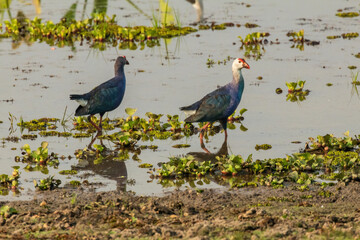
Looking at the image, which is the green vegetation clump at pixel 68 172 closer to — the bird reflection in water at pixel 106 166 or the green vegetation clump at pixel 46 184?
the bird reflection in water at pixel 106 166

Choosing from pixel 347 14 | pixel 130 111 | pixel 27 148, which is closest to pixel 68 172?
pixel 27 148

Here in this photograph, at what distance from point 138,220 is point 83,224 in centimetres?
55

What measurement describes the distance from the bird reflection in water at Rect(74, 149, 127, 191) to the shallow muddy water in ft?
0.13

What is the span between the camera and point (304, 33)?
62.6ft

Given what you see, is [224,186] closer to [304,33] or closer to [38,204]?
[38,204]

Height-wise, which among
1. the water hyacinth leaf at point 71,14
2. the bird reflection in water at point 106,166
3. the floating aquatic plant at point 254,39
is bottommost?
the bird reflection in water at point 106,166

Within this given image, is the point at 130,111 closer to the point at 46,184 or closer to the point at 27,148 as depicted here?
the point at 27,148

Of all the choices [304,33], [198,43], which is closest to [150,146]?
[198,43]

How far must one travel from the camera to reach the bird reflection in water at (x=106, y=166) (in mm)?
10078

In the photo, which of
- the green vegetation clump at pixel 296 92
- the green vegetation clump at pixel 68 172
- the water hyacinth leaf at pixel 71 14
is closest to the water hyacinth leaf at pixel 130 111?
the green vegetation clump at pixel 68 172

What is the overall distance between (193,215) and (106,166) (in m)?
2.69

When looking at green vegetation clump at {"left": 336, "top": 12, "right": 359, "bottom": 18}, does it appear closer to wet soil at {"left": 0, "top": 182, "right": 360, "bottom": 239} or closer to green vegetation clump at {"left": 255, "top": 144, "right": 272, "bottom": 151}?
green vegetation clump at {"left": 255, "top": 144, "right": 272, "bottom": 151}

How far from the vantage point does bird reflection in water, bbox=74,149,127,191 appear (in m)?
10.1

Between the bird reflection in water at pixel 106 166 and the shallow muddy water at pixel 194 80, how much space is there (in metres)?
0.04
